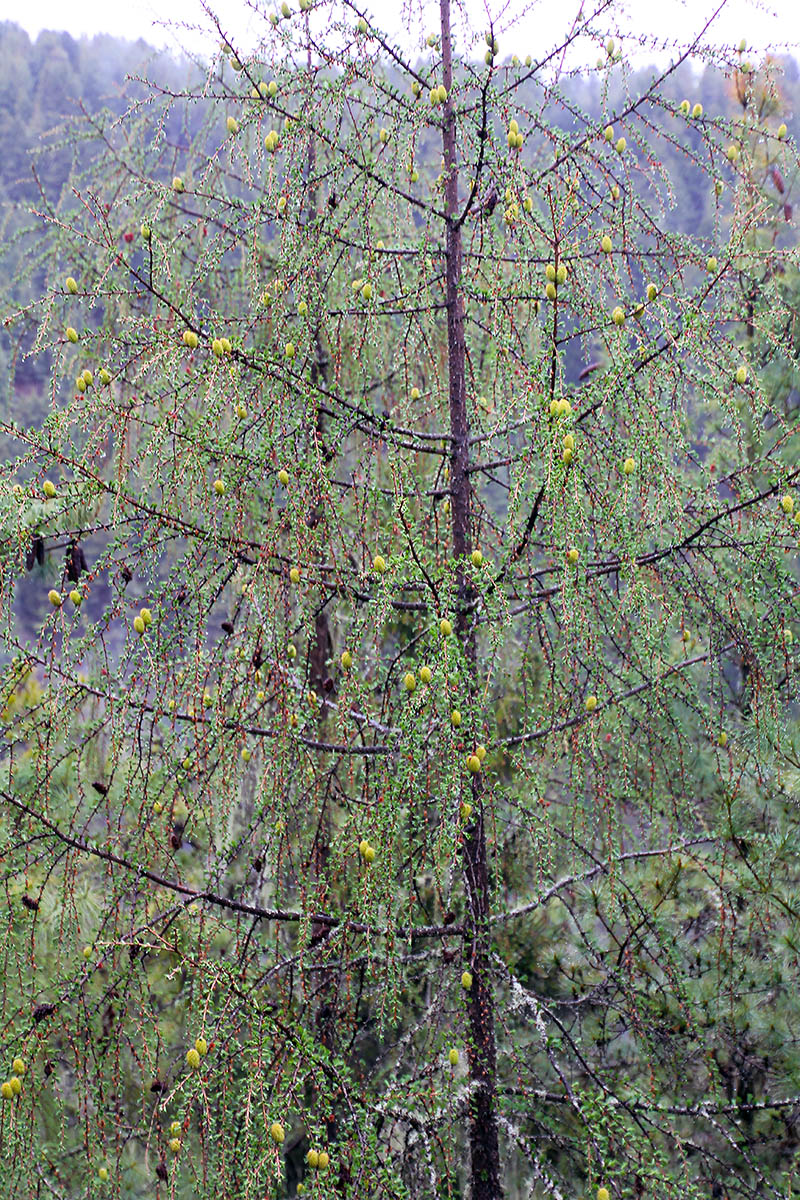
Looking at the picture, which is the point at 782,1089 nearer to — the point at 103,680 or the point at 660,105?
the point at 103,680

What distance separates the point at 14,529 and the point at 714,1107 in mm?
2241

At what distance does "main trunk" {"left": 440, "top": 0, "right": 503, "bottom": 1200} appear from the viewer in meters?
2.30

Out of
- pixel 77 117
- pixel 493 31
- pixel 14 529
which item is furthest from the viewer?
pixel 77 117

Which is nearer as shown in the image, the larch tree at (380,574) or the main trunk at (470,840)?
the larch tree at (380,574)

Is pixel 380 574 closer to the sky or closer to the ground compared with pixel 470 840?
closer to the sky

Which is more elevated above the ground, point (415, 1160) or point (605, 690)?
point (605, 690)

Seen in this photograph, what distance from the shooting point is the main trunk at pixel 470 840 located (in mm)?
2297

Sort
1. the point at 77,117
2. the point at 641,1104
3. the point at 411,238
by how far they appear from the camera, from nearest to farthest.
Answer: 1. the point at 641,1104
2. the point at 411,238
3. the point at 77,117

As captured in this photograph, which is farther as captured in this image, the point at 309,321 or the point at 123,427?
the point at 309,321

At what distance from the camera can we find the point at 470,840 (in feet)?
8.02

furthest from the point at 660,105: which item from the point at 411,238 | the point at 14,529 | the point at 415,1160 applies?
the point at 415,1160

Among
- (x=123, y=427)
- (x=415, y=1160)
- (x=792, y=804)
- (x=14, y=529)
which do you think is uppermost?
(x=123, y=427)

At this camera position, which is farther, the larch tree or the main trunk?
the main trunk

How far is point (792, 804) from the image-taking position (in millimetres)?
3385
